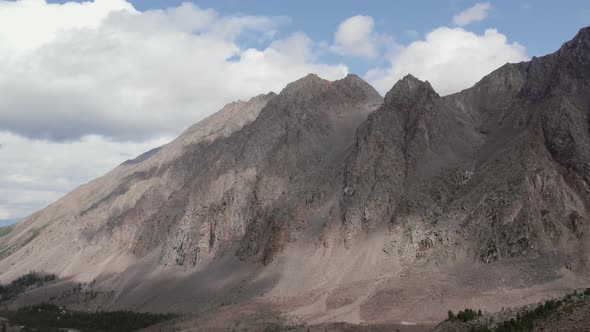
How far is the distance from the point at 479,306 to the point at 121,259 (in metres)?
72.4

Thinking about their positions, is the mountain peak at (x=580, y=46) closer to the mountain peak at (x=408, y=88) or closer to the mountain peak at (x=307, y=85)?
the mountain peak at (x=408, y=88)

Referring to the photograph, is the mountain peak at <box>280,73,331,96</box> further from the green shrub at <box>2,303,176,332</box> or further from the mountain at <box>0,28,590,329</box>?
the green shrub at <box>2,303,176,332</box>

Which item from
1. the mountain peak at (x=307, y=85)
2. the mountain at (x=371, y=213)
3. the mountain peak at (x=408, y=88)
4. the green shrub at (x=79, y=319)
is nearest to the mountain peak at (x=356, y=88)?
the mountain at (x=371, y=213)

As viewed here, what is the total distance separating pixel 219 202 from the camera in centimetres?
9694

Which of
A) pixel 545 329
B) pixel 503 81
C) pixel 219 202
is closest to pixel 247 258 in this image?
pixel 219 202

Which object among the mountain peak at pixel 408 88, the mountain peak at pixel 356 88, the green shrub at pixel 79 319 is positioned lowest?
the green shrub at pixel 79 319

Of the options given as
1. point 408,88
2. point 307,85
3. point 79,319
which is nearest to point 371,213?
point 408,88

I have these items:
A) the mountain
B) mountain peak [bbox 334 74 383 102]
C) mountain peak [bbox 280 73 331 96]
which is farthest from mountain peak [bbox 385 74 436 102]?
mountain peak [bbox 280 73 331 96]

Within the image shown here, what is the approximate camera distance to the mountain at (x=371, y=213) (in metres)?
61.7

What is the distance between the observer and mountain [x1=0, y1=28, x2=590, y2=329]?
202 ft

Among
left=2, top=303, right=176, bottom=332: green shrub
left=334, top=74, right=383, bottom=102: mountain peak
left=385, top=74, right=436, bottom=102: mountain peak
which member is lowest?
left=2, top=303, right=176, bottom=332: green shrub

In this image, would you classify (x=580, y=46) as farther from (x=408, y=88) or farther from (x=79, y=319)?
(x=79, y=319)

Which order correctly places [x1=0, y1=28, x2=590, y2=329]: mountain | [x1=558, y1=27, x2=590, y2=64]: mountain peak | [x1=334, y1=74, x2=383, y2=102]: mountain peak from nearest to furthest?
[x1=0, y1=28, x2=590, y2=329]: mountain → [x1=558, y1=27, x2=590, y2=64]: mountain peak → [x1=334, y1=74, x2=383, y2=102]: mountain peak

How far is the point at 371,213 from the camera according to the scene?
76.3 m
